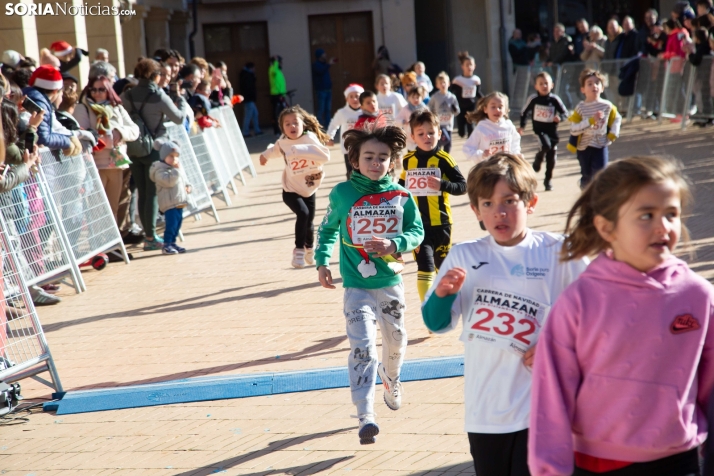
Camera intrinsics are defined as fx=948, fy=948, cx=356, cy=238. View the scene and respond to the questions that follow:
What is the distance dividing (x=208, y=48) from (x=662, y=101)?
1638 centimetres

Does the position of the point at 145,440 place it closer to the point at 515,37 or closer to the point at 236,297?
the point at 236,297

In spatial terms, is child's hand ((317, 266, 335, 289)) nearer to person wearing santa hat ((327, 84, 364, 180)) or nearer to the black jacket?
person wearing santa hat ((327, 84, 364, 180))

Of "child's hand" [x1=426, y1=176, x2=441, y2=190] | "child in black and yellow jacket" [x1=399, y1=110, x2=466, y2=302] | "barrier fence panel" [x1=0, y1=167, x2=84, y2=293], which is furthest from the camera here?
"barrier fence panel" [x1=0, y1=167, x2=84, y2=293]

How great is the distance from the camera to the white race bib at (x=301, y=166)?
9.34m

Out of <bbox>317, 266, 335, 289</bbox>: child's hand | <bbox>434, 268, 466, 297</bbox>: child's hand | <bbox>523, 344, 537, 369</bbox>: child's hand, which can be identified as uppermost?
<bbox>434, 268, 466, 297</bbox>: child's hand

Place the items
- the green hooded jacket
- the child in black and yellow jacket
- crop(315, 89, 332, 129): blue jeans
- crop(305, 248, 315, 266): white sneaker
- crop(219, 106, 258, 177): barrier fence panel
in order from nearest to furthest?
the green hooded jacket < the child in black and yellow jacket < crop(305, 248, 315, 266): white sneaker < crop(219, 106, 258, 177): barrier fence panel < crop(315, 89, 332, 129): blue jeans

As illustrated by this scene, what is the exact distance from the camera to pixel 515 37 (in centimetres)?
2992

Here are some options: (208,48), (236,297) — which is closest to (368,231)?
(236,297)

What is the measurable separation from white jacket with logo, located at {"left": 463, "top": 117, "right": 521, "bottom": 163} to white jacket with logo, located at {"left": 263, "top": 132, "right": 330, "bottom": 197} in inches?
60.6

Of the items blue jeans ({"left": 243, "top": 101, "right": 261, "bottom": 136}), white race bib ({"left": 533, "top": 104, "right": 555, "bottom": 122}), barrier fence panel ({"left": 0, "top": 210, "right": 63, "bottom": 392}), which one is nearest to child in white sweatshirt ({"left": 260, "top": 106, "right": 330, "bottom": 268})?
barrier fence panel ({"left": 0, "top": 210, "right": 63, "bottom": 392})

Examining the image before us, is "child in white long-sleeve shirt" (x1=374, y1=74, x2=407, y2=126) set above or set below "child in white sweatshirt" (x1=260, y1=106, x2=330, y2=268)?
above

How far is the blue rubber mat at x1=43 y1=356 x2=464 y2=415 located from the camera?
5949 millimetres

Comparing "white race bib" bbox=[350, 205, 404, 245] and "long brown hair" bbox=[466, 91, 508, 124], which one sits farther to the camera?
"long brown hair" bbox=[466, 91, 508, 124]

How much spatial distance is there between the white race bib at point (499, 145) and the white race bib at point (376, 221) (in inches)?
183
